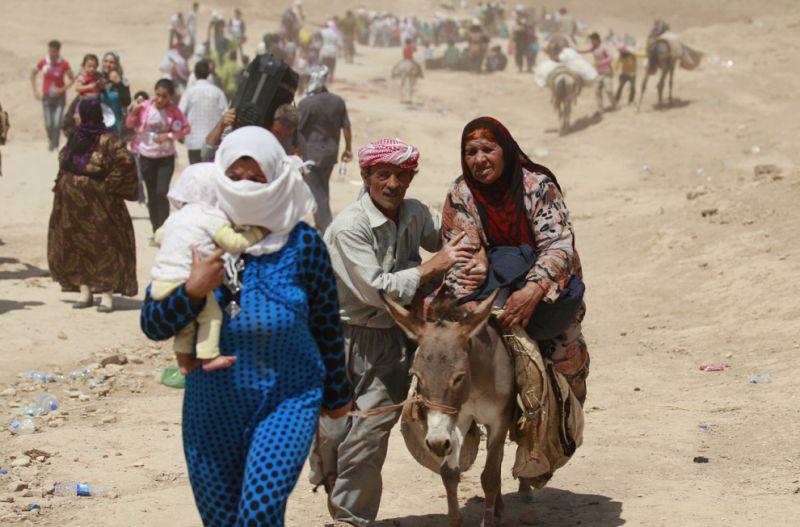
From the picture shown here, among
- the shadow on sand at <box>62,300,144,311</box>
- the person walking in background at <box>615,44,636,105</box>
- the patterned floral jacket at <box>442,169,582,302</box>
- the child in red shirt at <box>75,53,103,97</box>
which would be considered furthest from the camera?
the person walking in background at <box>615,44,636,105</box>

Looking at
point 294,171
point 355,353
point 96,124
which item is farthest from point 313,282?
point 96,124

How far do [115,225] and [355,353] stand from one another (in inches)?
232

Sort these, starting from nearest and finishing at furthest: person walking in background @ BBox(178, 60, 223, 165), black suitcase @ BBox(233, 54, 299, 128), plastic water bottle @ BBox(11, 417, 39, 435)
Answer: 1. plastic water bottle @ BBox(11, 417, 39, 435)
2. black suitcase @ BBox(233, 54, 299, 128)
3. person walking in background @ BBox(178, 60, 223, 165)

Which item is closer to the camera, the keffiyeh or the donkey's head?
the donkey's head

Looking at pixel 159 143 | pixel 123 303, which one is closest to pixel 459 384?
pixel 123 303

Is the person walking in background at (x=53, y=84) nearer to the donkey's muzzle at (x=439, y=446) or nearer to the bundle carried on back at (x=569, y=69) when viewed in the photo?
the bundle carried on back at (x=569, y=69)

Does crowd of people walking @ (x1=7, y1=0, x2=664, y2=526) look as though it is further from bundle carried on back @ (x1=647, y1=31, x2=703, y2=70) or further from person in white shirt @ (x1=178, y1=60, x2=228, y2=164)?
bundle carried on back @ (x1=647, y1=31, x2=703, y2=70)

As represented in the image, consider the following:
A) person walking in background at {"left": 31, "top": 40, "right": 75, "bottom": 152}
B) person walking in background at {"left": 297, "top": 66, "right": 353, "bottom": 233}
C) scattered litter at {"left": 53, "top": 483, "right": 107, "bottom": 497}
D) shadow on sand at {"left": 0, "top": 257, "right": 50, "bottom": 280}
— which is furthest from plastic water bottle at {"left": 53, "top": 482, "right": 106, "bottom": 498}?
person walking in background at {"left": 31, "top": 40, "right": 75, "bottom": 152}

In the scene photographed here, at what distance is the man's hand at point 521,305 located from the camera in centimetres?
521

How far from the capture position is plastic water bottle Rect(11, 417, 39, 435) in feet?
25.8

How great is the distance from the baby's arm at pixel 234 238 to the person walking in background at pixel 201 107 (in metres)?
9.92

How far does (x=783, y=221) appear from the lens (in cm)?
1313

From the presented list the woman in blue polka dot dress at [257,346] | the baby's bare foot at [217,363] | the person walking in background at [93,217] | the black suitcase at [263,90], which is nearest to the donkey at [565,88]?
the person walking in background at [93,217]

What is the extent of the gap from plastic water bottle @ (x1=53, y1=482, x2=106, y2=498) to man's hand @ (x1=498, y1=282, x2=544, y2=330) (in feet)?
8.72
